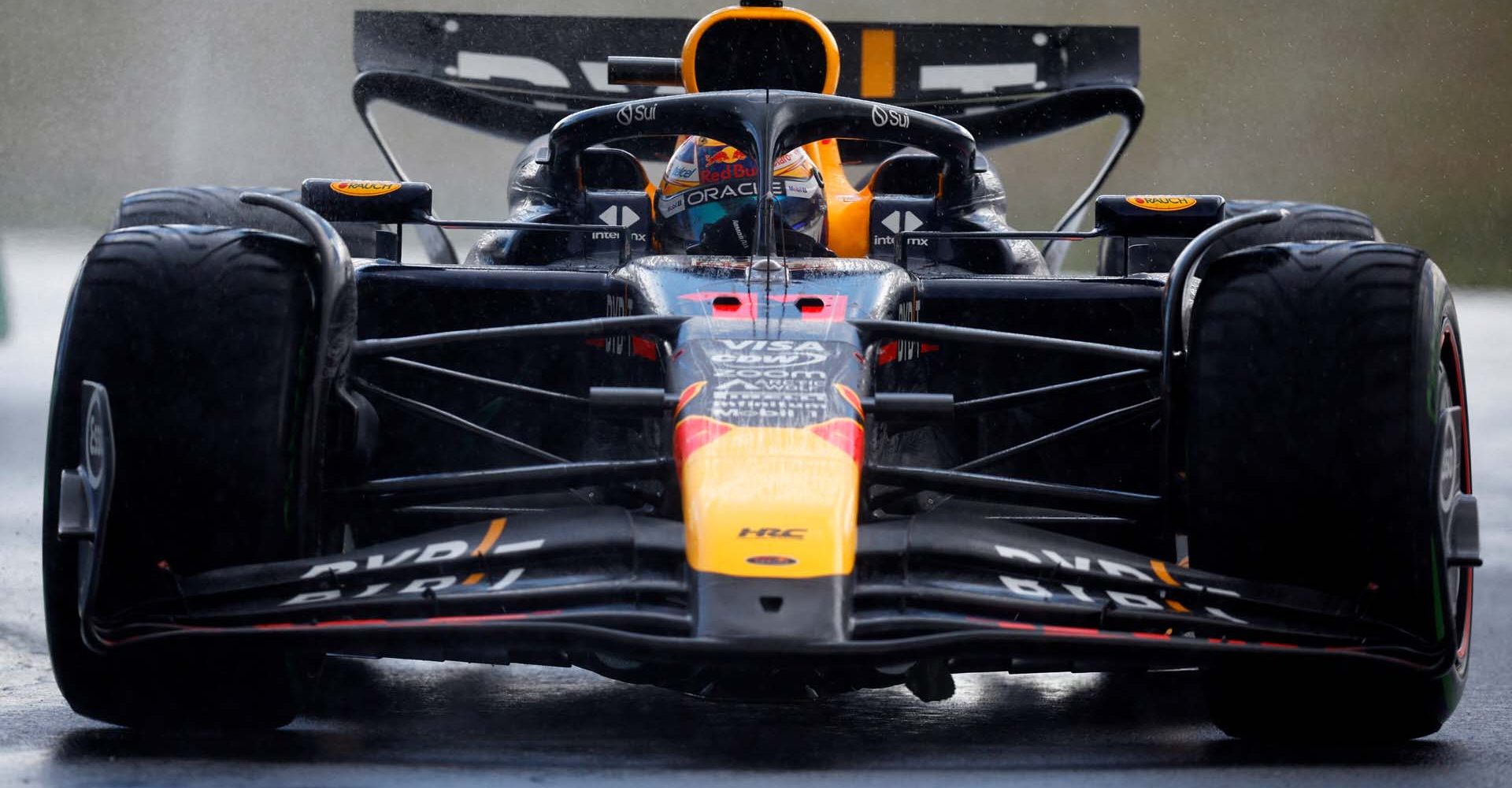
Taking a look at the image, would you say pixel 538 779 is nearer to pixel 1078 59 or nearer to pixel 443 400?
pixel 443 400

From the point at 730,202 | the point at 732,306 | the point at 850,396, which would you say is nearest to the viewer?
the point at 850,396

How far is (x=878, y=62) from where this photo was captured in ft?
22.6

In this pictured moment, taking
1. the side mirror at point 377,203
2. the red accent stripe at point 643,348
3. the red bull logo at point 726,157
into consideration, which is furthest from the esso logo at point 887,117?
the side mirror at point 377,203

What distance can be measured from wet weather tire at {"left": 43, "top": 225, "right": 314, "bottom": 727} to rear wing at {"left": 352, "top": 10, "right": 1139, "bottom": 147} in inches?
135

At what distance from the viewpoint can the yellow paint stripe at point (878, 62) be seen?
687 cm

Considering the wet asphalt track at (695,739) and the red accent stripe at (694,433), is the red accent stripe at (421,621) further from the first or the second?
the red accent stripe at (694,433)

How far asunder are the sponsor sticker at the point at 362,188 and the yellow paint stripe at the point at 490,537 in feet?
4.34

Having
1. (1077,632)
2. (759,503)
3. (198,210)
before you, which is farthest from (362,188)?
(1077,632)

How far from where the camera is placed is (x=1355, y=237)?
5.45 m

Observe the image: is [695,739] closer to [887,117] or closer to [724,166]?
[887,117]

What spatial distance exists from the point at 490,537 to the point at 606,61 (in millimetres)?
3894

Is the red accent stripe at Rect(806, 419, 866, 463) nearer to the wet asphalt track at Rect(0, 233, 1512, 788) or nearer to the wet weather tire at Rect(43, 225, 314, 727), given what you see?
the wet asphalt track at Rect(0, 233, 1512, 788)

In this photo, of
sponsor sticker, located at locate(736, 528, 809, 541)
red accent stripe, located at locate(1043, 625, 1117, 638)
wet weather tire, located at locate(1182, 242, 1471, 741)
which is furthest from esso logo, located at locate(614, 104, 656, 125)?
red accent stripe, located at locate(1043, 625, 1117, 638)

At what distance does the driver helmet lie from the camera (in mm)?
4777
